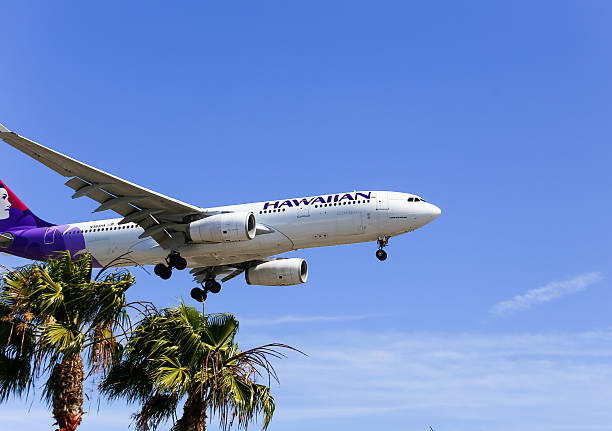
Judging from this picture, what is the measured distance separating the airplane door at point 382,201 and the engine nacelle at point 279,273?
19.7 feet

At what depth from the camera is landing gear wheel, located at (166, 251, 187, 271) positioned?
29.1 meters

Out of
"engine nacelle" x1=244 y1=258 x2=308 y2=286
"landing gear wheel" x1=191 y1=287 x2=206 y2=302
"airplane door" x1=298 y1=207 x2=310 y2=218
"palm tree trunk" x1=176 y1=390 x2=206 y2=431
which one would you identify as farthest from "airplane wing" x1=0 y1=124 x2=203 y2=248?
"palm tree trunk" x1=176 y1=390 x2=206 y2=431

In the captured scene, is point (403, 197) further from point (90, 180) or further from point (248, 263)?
point (90, 180)

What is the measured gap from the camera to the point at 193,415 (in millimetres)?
14328

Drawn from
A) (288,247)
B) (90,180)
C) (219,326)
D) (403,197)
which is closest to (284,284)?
(288,247)

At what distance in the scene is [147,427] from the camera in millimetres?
14570

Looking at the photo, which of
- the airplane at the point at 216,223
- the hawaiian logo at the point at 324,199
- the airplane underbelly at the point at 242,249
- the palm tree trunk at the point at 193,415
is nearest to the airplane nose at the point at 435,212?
the airplane at the point at 216,223

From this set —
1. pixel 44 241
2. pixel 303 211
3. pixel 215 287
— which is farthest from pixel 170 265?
pixel 44 241

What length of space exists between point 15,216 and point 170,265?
359 inches

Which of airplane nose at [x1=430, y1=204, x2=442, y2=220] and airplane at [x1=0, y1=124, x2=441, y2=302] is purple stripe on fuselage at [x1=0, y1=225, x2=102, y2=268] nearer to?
airplane at [x1=0, y1=124, x2=441, y2=302]

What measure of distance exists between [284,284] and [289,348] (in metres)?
18.3

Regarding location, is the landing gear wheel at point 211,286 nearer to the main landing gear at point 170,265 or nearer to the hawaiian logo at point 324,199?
the main landing gear at point 170,265

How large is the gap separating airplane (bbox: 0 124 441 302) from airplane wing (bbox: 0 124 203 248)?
4cm

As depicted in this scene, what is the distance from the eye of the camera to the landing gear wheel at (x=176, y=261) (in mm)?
29141
